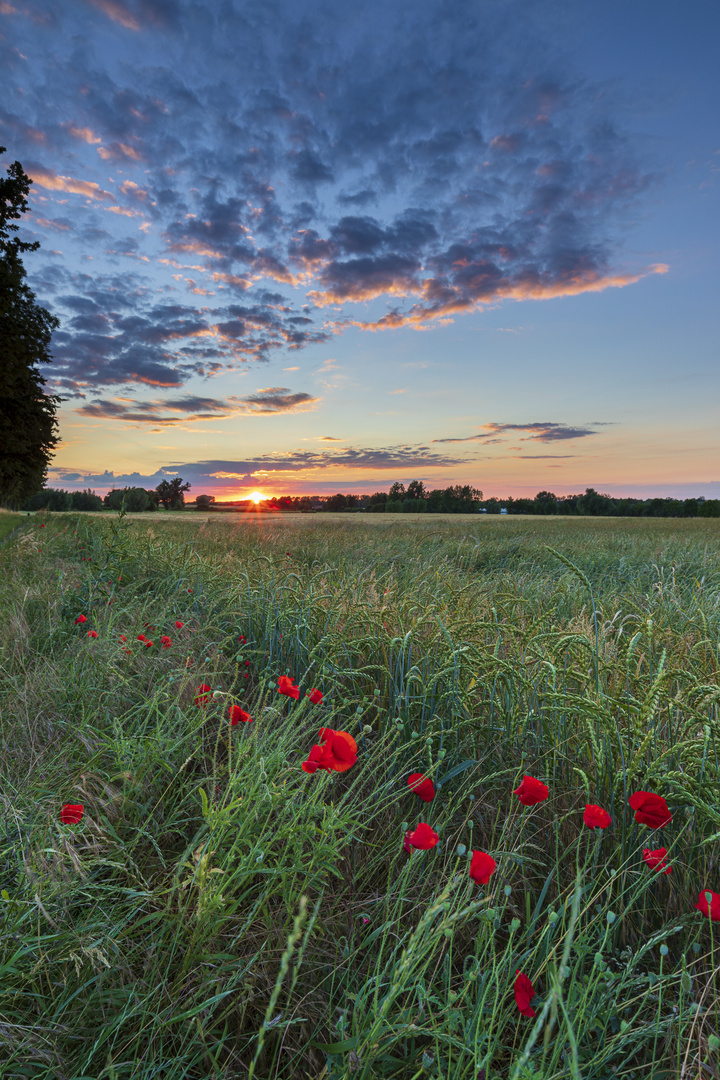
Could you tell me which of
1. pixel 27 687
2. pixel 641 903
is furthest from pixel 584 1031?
pixel 27 687

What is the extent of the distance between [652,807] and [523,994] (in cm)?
59

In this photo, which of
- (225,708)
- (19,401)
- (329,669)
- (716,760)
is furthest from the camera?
(19,401)

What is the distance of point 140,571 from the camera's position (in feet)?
20.0

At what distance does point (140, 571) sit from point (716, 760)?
587cm

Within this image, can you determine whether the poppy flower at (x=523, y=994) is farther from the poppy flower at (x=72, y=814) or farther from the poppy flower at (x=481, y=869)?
the poppy flower at (x=72, y=814)

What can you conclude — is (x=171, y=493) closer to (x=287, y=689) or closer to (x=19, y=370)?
(x=19, y=370)

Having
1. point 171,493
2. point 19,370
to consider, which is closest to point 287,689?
point 19,370

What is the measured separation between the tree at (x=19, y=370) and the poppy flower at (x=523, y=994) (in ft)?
87.8

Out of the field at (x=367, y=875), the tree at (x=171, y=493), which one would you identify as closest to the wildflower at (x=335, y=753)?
the field at (x=367, y=875)

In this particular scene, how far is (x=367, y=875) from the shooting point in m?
1.73

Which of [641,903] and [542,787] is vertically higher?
[542,787]

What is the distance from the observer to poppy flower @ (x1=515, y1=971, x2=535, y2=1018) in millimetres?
1088

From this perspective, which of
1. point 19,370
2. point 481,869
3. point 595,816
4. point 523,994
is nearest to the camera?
point 523,994

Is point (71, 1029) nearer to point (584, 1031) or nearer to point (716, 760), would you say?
point (584, 1031)
